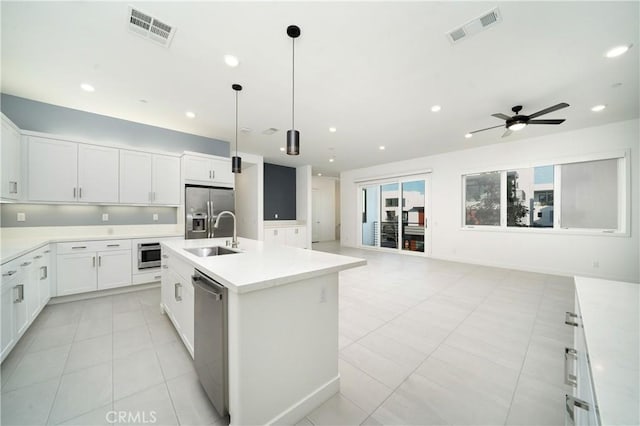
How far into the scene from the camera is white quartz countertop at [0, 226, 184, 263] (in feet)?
9.48

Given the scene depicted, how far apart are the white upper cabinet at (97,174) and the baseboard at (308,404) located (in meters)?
4.27

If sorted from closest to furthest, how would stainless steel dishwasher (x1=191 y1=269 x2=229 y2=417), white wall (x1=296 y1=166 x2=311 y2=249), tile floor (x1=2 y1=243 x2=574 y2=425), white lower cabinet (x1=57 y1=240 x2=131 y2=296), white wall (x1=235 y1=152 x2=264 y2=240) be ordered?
stainless steel dishwasher (x1=191 y1=269 x2=229 y2=417) → tile floor (x1=2 y1=243 x2=574 y2=425) → white lower cabinet (x1=57 y1=240 x2=131 y2=296) → white wall (x1=235 y1=152 x2=264 y2=240) → white wall (x1=296 y1=166 x2=311 y2=249)

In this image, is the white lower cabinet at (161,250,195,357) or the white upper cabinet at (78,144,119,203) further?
the white upper cabinet at (78,144,119,203)

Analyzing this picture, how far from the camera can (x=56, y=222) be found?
3547mm

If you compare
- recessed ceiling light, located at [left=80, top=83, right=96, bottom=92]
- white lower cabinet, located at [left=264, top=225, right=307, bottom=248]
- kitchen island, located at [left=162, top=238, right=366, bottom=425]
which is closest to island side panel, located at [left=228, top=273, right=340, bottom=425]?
kitchen island, located at [left=162, top=238, right=366, bottom=425]

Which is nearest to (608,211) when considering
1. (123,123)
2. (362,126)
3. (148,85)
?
(362,126)

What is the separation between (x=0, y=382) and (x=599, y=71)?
21.0ft

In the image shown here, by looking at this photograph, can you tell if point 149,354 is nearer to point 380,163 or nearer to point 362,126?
point 362,126

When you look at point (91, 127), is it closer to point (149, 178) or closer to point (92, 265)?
point (149, 178)

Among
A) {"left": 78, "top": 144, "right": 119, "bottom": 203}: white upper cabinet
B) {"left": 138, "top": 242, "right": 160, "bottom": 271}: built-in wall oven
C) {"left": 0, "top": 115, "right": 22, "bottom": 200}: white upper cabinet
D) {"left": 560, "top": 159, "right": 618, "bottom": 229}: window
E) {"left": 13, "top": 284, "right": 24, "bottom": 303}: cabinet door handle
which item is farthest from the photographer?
{"left": 560, "top": 159, "right": 618, "bottom": 229}: window

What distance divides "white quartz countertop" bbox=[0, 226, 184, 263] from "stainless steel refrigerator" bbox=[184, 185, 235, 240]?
28cm

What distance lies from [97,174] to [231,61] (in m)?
3.07

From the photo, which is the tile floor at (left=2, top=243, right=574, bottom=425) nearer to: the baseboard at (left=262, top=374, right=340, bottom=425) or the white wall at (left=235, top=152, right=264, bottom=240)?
the baseboard at (left=262, top=374, right=340, bottom=425)
